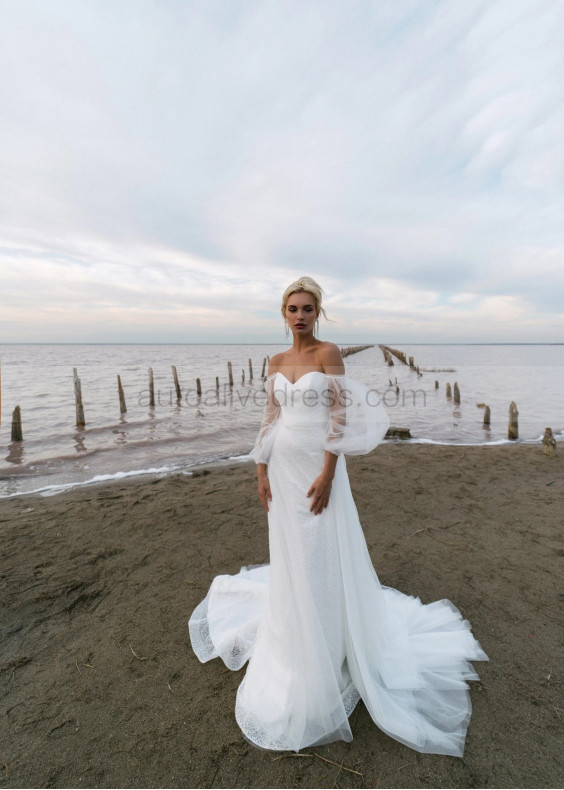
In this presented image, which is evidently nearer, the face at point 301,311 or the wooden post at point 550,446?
the face at point 301,311

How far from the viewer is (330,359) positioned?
249cm

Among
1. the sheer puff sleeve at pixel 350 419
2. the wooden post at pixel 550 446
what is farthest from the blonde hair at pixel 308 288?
the wooden post at pixel 550 446

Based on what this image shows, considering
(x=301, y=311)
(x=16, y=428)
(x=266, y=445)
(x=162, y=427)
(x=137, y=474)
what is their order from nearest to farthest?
(x=301, y=311)
(x=266, y=445)
(x=137, y=474)
(x=16, y=428)
(x=162, y=427)

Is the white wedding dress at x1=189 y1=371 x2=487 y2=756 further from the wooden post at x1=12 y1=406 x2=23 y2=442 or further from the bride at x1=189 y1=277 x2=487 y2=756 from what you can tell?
the wooden post at x1=12 y1=406 x2=23 y2=442

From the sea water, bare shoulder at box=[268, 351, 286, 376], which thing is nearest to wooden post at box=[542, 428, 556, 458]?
the sea water

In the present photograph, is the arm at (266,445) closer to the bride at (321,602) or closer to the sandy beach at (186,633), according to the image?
the bride at (321,602)

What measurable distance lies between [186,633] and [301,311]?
2.92 m

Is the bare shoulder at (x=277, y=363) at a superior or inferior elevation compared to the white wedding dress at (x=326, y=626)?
superior

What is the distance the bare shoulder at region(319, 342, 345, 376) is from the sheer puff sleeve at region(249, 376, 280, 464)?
43 cm

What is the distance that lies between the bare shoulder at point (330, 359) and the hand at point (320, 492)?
688 mm

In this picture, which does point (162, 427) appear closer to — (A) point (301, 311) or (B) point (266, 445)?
(B) point (266, 445)

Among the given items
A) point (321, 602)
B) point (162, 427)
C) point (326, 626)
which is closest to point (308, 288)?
point (321, 602)

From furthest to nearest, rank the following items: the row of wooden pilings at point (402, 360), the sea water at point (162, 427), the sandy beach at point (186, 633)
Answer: the row of wooden pilings at point (402, 360)
the sea water at point (162, 427)
the sandy beach at point (186, 633)

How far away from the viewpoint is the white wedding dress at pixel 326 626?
7.55 ft
